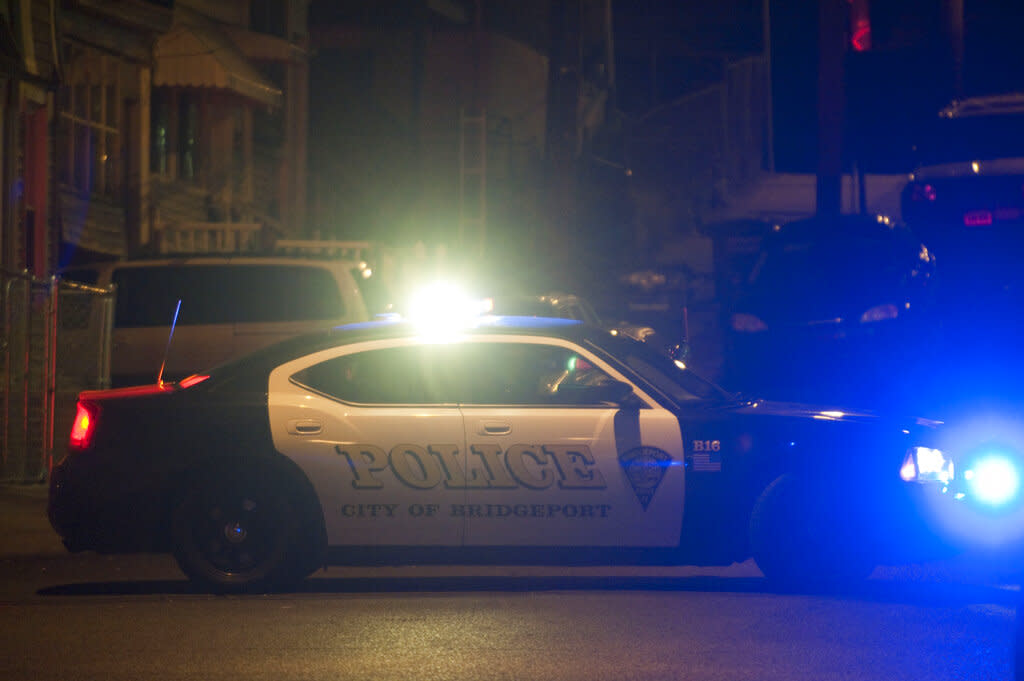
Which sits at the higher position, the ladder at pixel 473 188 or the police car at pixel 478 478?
the ladder at pixel 473 188

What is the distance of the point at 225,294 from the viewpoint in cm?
1573

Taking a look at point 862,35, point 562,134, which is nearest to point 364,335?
point 862,35

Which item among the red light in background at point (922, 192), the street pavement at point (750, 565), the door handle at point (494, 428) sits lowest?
the street pavement at point (750, 565)

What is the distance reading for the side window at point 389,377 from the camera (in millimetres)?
8602

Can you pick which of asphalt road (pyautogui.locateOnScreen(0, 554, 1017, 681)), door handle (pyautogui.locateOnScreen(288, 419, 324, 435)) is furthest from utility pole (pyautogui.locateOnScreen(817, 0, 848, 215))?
door handle (pyautogui.locateOnScreen(288, 419, 324, 435))

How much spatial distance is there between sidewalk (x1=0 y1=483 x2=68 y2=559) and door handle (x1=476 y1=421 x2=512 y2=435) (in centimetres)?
329

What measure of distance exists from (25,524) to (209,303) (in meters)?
5.04

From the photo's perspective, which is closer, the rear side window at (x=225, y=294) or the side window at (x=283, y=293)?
the side window at (x=283, y=293)

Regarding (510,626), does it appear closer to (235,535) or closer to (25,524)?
(235,535)

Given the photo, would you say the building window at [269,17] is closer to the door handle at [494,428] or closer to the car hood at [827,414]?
the door handle at [494,428]

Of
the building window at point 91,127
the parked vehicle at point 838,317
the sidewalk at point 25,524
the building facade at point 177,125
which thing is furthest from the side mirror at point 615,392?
the building window at point 91,127

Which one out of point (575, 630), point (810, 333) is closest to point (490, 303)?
point (810, 333)

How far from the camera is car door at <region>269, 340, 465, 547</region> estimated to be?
8359 millimetres

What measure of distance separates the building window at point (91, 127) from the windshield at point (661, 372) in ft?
45.2
